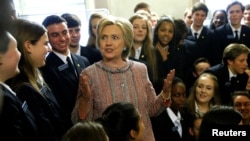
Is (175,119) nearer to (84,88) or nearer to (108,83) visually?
(108,83)

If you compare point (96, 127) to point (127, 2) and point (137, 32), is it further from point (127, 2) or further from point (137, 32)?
point (127, 2)

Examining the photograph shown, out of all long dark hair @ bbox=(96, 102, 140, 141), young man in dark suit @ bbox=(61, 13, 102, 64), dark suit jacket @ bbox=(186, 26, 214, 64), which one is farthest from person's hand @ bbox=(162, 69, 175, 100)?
dark suit jacket @ bbox=(186, 26, 214, 64)

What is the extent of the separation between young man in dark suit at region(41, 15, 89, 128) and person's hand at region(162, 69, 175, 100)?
1.88ft

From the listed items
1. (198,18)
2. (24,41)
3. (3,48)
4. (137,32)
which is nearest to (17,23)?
(24,41)

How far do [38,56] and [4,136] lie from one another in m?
0.53

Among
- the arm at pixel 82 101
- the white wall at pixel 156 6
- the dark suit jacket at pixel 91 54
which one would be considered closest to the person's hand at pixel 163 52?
the dark suit jacket at pixel 91 54

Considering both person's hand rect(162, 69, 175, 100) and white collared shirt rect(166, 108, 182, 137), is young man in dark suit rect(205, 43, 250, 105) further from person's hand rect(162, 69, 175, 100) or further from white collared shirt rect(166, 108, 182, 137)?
person's hand rect(162, 69, 175, 100)

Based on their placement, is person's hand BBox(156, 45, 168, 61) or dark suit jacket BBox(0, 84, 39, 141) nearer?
dark suit jacket BBox(0, 84, 39, 141)

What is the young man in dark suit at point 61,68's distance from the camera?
2.02 m

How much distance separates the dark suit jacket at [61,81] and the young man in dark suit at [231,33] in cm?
204

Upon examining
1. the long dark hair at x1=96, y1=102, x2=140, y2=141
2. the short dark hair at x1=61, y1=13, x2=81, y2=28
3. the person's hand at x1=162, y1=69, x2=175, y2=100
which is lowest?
the long dark hair at x1=96, y1=102, x2=140, y2=141

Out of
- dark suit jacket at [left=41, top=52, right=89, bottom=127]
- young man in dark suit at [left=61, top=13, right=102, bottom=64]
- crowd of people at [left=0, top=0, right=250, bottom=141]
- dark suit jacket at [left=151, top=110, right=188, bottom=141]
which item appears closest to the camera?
crowd of people at [left=0, top=0, right=250, bottom=141]

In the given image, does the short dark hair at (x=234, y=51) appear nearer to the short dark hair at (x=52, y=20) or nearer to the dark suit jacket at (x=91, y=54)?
the dark suit jacket at (x=91, y=54)

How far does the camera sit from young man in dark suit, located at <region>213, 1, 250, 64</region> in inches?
143
